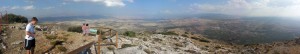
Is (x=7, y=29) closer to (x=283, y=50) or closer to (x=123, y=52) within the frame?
(x=123, y=52)

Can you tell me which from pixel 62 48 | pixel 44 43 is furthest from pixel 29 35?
pixel 44 43

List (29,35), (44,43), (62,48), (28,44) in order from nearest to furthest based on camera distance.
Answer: (29,35)
(28,44)
(62,48)
(44,43)

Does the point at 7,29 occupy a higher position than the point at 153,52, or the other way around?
the point at 7,29

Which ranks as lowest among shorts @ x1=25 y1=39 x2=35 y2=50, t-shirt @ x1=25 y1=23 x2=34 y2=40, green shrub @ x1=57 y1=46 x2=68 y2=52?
green shrub @ x1=57 y1=46 x2=68 y2=52

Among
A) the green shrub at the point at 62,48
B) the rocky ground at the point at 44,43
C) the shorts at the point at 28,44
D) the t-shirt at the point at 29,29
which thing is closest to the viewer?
the t-shirt at the point at 29,29

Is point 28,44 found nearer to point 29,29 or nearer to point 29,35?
point 29,35

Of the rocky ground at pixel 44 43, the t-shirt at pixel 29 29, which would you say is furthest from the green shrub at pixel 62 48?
the t-shirt at pixel 29 29

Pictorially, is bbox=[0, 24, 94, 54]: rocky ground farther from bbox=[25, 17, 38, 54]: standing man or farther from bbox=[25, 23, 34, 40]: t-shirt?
bbox=[25, 23, 34, 40]: t-shirt

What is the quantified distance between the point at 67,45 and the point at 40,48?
10.8ft

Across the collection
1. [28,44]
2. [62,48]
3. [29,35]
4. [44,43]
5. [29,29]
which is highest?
[29,29]

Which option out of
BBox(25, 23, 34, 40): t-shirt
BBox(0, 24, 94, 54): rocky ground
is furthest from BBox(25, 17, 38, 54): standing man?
BBox(0, 24, 94, 54): rocky ground

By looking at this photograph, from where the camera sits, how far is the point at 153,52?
138ft

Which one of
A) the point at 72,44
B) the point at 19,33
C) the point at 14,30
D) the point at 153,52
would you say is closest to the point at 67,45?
the point at 72,44

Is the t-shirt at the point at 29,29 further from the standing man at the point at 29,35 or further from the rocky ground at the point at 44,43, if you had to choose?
the rocky ground at the point at 44,43
